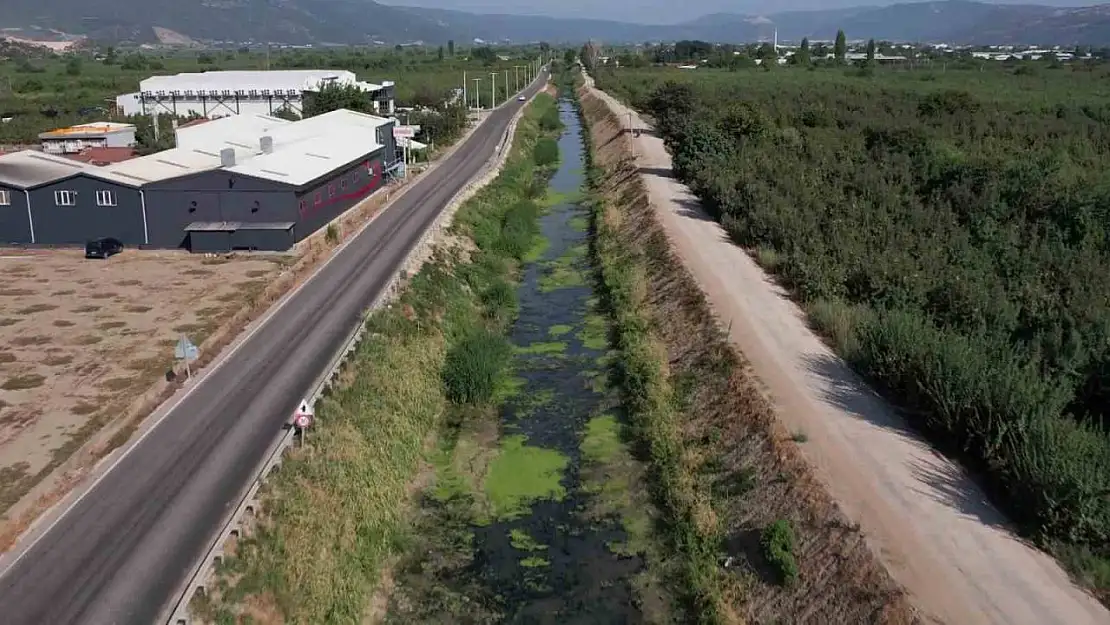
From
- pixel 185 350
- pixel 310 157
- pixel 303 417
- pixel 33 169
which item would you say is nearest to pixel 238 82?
pixel 310 157

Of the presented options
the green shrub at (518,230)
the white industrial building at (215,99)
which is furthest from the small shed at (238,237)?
the white industrial building at (215,99)

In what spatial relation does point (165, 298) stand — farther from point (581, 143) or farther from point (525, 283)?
point (581, 143)

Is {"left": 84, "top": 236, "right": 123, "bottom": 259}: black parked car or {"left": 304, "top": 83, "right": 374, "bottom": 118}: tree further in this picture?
{"left": 304, "top": 83, "right": 374, "bottom": 118}: tree

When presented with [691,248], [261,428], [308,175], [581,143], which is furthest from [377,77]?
[261,428]

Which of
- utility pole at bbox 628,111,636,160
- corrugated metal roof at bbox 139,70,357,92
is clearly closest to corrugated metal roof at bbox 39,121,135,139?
corrugated metal roof at bbox 139,70,357,92

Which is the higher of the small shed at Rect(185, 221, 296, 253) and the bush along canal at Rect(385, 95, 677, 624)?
the small shed at Rect(185, 221, 296, 253)

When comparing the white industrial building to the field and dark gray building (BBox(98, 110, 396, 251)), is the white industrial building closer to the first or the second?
the field

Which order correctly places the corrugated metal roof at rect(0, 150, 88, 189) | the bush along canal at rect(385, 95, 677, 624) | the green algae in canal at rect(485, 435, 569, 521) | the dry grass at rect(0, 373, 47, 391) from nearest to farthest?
the bush along canal at rect(385, 95, 677, 624)
the green algae in canal at rect(485, 435, 569, 521)
the dry grass at rect(0, 373, 47, 391)
the corrugated metal roof at rect(0, 150, 88, 189)
